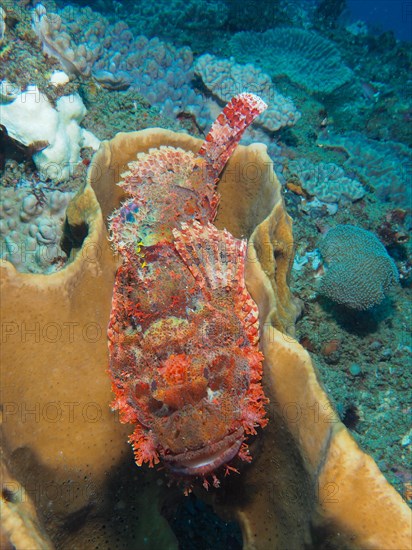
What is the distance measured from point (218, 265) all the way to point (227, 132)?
1695 mm

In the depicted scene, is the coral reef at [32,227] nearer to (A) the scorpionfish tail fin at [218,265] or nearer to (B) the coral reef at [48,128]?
(B) the coral reef at [48,128]

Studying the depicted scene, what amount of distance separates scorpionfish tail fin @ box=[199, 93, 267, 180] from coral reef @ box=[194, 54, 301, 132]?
10.4 feet

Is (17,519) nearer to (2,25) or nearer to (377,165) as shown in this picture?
(2,25)

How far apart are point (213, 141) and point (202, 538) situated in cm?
390

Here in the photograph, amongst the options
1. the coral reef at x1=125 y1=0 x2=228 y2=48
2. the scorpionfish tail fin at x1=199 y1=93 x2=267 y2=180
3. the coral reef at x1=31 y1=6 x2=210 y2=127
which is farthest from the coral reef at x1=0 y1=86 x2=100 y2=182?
the coral reef at x1=125 y1=0 x2=228 y2=48

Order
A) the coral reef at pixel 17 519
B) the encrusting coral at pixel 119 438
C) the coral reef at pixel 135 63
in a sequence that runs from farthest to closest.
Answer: the coral reef at pixel 135 63, the encrusting coral at pixel 119 438, the coral reef at pixel 17 519

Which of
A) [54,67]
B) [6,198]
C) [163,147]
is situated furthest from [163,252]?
[54,67]

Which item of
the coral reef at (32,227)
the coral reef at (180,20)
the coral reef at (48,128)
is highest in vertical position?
the coral reef at (180,20)

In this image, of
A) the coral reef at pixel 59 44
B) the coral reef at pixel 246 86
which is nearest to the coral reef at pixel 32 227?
the coral reef at pixel 59 44

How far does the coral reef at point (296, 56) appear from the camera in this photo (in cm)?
1031

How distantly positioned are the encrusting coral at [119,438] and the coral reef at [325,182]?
349 centimetres

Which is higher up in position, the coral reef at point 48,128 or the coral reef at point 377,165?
the coral reef at point 377,165

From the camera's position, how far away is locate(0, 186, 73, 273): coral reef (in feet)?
15.1

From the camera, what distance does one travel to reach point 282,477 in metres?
2.57
